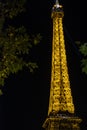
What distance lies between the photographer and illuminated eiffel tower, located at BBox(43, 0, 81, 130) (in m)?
50.1

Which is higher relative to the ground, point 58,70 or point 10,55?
point 58,70

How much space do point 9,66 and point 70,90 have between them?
3838 cm

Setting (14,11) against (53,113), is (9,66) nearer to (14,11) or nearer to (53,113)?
(14,11)

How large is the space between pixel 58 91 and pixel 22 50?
126ft

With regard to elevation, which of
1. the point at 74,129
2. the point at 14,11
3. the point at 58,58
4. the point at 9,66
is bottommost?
the point at 74,129

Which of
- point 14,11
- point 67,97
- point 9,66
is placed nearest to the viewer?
point 9,66

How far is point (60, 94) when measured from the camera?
165ft

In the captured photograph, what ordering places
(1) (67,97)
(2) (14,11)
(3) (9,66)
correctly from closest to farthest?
(3) (9,66), (2) (14,11), (1) (67,97)

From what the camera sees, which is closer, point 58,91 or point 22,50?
point 22,50

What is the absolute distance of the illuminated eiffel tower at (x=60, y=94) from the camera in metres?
50.1

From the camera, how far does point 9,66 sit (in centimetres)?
1177

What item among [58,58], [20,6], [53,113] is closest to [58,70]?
[58,58]

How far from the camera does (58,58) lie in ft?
166

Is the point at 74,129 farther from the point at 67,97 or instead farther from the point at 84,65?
the point at 84,65
